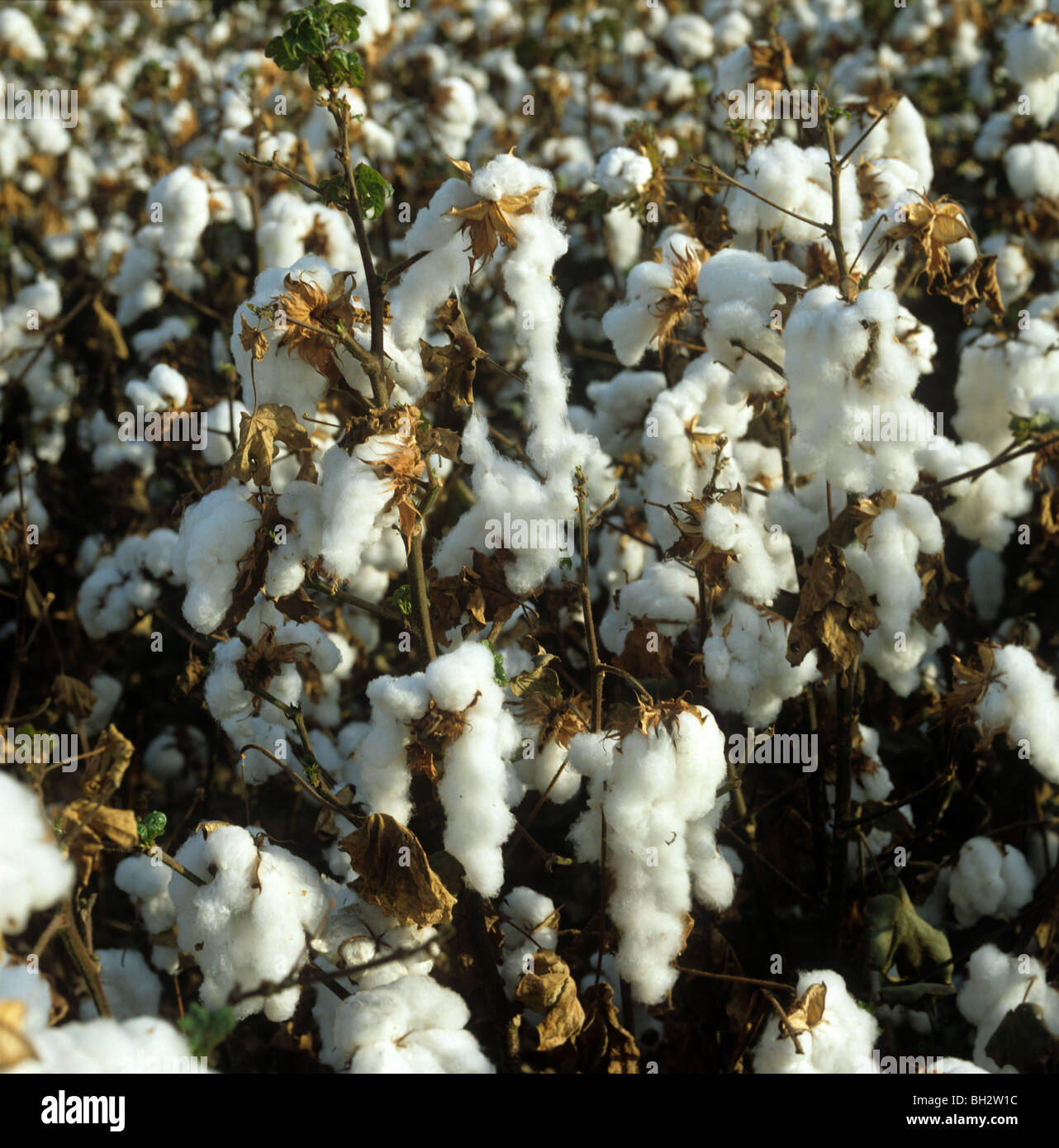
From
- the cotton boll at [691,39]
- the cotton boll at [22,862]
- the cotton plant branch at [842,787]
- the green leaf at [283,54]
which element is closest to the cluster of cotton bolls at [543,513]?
the cotton boll at [22,862]

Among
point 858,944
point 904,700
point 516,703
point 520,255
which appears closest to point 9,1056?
point 516,703

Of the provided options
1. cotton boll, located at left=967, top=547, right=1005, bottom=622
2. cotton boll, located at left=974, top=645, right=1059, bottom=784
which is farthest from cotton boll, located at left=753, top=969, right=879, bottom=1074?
cotton boll, located at left=967, top=547, right=1005, bottom=622

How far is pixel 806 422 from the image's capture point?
5.82 ft

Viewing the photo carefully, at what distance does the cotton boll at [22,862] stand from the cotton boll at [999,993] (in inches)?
65.6

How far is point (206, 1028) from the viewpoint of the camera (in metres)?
1.22

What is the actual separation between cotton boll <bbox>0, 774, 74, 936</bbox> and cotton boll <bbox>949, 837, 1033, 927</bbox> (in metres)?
1.85

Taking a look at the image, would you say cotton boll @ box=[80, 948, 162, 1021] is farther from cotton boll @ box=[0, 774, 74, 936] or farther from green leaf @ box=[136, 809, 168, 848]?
cotton boll @ box=[0, 774, 74, 936]

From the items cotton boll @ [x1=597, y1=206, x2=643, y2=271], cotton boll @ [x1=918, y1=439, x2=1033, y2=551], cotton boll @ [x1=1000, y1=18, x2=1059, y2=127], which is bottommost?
cotton boll @ [x1=918, y1=439, x2=1033, y2=551]

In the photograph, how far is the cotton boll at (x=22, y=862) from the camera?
1.14 metres

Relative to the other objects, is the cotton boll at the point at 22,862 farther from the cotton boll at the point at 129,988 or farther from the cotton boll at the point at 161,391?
the cotton boll at the point at 161,391

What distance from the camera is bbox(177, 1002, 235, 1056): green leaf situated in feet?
3.97

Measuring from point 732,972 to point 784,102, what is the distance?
184cm

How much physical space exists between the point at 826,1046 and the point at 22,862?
1204mm

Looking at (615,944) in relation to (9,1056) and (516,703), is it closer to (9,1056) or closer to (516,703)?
(516,703)
